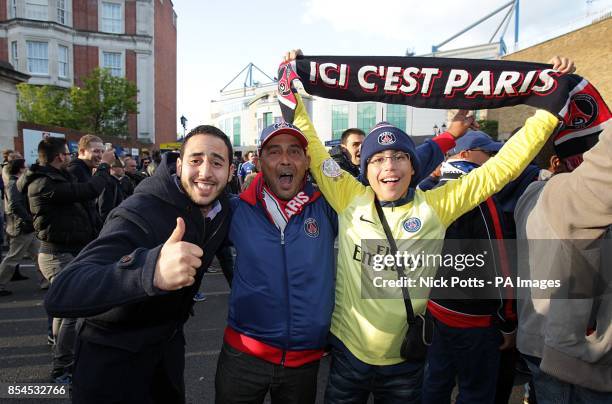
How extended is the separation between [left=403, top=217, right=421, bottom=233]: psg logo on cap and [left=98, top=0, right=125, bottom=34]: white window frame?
41724mm

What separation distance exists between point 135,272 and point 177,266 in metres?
0.18

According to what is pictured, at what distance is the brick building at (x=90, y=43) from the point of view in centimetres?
3238

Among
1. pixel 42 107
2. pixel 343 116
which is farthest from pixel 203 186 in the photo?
pixel 343 116

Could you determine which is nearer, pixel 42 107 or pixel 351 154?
pixel 351 154

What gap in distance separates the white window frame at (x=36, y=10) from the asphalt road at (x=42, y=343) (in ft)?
119

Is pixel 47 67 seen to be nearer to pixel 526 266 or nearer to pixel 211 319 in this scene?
pixel 211 319

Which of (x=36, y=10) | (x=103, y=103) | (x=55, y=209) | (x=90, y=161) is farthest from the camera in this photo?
(x=36, y=10)

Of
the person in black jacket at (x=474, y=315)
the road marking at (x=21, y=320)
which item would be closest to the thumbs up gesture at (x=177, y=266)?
the person in black jacket at (x=474, y=315)

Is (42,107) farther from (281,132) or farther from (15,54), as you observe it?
(281,132)

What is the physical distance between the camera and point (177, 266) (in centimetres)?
136

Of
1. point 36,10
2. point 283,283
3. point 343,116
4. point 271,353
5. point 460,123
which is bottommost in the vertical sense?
point 271,353

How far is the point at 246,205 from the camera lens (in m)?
2.26

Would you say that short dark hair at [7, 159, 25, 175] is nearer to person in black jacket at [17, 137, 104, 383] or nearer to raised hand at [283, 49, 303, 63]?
person in black jacket at [17, 137, 104, 383]

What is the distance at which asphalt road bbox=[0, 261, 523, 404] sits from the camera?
3.60m
